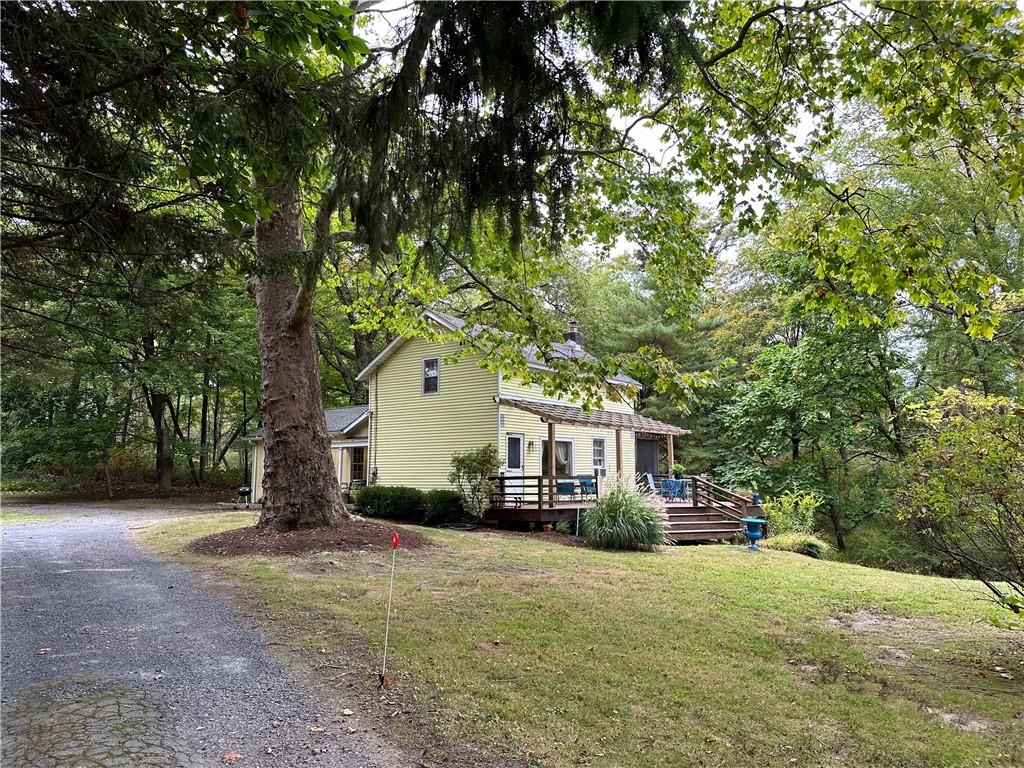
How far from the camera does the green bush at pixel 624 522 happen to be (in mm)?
11750

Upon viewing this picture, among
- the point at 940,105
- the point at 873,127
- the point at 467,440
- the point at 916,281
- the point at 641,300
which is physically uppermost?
the point at 873,127

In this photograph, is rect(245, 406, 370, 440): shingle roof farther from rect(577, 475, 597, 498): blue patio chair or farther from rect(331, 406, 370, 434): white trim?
rect(577, 475, 597, 498): blue patio chair

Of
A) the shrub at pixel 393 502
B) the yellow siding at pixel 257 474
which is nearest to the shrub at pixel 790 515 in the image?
the shrub at pixel 393 502

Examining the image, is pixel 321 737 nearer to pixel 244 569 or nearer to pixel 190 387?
pixel 244 569

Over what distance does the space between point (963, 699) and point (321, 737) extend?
4.29m

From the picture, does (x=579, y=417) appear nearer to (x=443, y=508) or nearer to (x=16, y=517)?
(x=443, y=508)

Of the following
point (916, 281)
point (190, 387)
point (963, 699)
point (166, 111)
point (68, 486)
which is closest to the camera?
point (166, 111)

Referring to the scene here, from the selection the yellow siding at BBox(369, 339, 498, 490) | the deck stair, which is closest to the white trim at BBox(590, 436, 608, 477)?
the deck stair

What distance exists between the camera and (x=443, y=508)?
14570mm

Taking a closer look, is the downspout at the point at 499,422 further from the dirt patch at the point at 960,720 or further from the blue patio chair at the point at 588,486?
the dirt patch at the point at 960,720

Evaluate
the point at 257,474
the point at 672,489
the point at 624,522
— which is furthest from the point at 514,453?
the point at 257,474

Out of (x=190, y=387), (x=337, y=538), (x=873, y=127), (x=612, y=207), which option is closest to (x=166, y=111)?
(x=612, y=207)

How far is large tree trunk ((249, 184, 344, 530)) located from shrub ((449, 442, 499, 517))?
16.2 ft

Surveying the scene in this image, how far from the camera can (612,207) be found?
344 inches
